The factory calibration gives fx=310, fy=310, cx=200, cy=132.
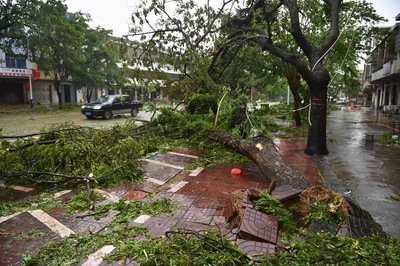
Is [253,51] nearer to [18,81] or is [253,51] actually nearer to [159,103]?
[159,103]

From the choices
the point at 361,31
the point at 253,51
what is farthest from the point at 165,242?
the point at 361,31

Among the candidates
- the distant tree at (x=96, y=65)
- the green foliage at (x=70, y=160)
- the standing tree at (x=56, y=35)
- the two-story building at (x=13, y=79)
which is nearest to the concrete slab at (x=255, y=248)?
the green foliage at (x=70, y=160)

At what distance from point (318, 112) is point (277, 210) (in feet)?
15.5

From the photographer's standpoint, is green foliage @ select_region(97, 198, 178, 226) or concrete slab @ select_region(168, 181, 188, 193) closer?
green foliage @ select_region(97, 198, 178, 226)

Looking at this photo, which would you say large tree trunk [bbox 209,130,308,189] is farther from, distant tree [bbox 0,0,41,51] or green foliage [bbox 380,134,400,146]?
distant tree [bbox 0,0,41,51]

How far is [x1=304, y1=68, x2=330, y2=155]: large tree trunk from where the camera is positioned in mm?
7828

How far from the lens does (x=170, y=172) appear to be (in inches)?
260

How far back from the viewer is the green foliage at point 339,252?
2.91 meters

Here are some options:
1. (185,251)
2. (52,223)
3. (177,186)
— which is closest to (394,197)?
(177,186)

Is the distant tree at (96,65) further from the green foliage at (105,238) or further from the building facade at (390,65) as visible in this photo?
the green foliage at (105,238)

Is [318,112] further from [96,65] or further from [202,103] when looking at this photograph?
[96,65]

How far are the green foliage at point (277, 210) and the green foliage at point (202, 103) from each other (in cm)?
729

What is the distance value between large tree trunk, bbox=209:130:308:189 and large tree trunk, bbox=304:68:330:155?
74.5 inches

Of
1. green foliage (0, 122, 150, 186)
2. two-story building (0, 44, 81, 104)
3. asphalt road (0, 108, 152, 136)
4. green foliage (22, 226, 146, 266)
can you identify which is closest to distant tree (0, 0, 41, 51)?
asphalt road (0, 108, 152, 136)
